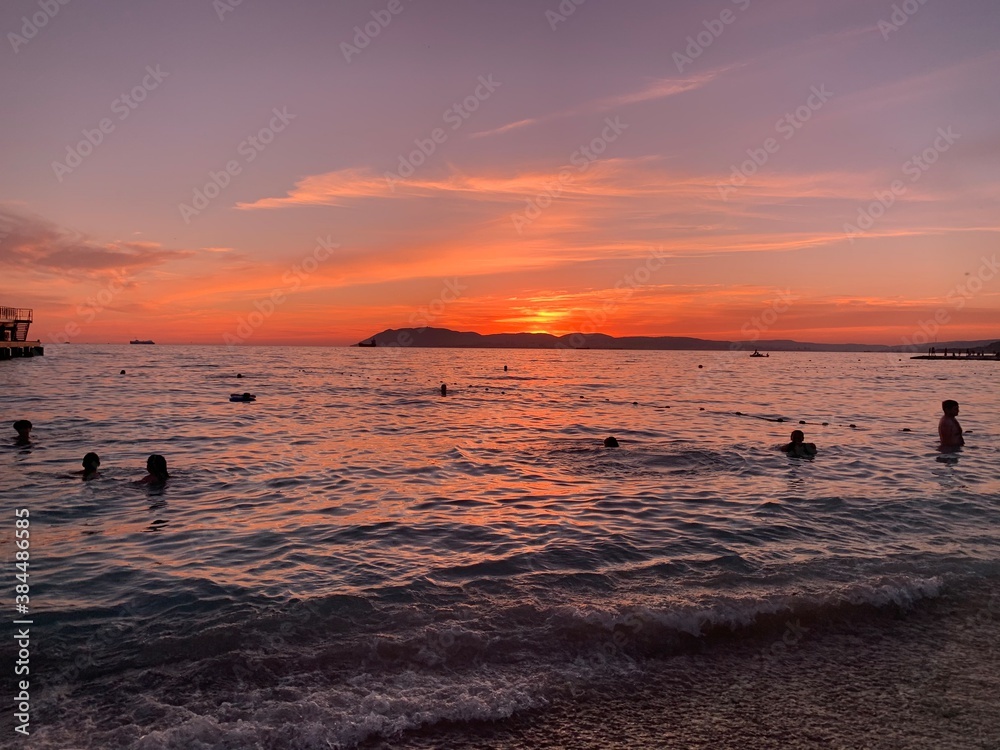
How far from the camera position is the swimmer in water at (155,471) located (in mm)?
16688

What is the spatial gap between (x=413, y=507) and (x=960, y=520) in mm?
12211

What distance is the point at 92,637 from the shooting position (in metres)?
7.68

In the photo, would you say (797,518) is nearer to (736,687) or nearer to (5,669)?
(736,687)

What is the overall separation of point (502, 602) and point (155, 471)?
12.6 meters

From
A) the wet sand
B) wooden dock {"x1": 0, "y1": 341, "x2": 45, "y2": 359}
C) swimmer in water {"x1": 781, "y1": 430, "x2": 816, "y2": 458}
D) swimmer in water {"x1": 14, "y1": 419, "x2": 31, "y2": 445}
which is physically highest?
wooden dock {"x1": 0, "y1": 341, "x2": 45, "y2": 359}

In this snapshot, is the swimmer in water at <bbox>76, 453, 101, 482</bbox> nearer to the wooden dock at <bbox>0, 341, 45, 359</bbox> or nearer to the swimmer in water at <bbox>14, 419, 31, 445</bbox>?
the swimmer in water at <bbox>14, 419, 31, 445</bbox>

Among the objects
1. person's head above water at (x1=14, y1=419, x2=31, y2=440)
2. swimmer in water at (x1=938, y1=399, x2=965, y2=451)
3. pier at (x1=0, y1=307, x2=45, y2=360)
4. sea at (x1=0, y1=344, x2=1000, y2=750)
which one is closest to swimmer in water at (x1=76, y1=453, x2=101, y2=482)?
sea at (x1=0, y1=344, x2=1000, y2=750)

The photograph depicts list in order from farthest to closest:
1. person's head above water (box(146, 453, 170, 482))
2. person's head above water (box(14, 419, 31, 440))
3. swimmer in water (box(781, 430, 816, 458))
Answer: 1. swimmer in water (box(781, 430, 816, 458))
2. person's head above water (box(14, 419, 31, 440))
3. person's head above water (box(146, 453, 170, 482))

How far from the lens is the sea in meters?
5.90

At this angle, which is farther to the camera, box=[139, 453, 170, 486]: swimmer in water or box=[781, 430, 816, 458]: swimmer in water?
box=[781, 430, 816, 458]: swimmer in water

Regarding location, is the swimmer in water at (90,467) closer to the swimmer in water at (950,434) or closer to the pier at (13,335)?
the swimmer in water at (950,434)

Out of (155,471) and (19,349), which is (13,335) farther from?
(155,471)

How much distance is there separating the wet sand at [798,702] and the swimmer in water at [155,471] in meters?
13.9

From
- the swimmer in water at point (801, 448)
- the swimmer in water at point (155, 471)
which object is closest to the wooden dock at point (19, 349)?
the swimmer in water at point (155, 471)
